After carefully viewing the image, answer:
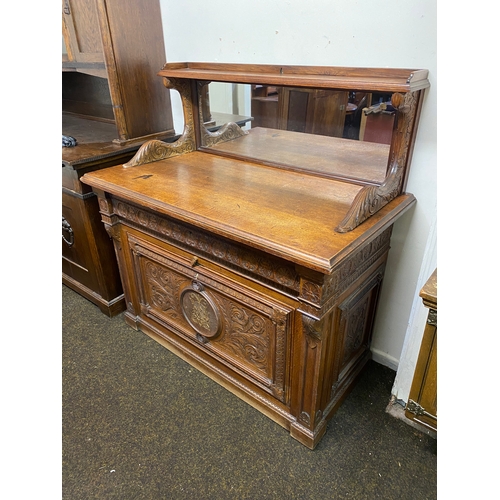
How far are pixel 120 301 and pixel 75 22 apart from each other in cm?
151

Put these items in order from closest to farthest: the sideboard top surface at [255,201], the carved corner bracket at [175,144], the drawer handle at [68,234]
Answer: the sideboard top surface at [255,201] < the carved corner bracket at [175,144] < the drawer handle at [68,234]

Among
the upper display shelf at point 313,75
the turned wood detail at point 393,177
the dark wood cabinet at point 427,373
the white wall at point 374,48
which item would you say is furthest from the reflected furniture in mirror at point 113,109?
the dark wood cabinet at point 427,373

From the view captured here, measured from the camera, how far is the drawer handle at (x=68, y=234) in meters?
2.14

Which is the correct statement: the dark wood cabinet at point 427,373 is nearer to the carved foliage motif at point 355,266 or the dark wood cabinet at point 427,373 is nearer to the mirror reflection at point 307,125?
the carved foliage motif at point 355,266

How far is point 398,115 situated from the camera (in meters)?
1.29

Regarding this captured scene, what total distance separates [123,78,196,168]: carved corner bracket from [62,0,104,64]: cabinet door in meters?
0.48

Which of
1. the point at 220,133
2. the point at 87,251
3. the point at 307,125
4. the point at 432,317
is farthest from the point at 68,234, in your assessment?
the point at 432,317

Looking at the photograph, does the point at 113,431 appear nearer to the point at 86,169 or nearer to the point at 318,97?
the point at 86,169

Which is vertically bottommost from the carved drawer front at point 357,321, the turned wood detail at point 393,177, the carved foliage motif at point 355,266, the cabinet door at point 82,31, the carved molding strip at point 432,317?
the carved drawer front at point 357,321

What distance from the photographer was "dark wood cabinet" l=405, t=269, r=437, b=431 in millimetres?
1170

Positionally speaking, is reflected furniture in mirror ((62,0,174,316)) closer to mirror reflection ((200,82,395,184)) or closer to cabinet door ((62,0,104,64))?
cabinet door ((62,0,104,64))

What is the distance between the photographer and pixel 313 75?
140cm

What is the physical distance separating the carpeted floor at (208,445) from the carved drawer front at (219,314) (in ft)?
0.70

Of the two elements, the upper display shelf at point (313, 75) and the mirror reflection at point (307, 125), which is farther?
the mirror reflection at point (307, 125)
